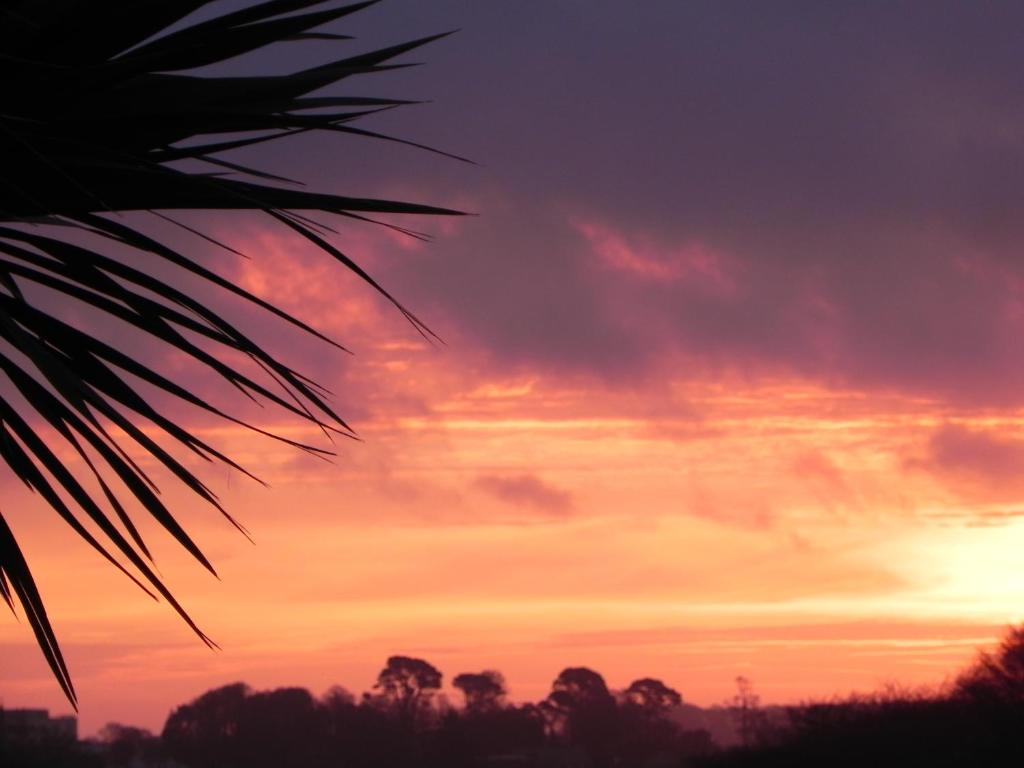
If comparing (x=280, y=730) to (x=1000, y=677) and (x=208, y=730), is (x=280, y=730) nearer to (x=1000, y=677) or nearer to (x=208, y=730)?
(x=208, y=730)

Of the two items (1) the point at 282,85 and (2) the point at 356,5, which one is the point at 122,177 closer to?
(1) the point at 282,85

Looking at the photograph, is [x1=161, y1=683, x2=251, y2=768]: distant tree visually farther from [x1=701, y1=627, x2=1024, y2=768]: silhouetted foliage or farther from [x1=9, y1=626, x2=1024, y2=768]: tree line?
[x1=701, y1=627, x2=1024, y2=768]: silhouetted foliage

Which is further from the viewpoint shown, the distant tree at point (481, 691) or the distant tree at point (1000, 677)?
the distant tree at point (481, 691)

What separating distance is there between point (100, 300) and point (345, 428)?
2.49ft

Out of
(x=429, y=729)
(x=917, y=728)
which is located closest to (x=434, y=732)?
(x=429, y=729)

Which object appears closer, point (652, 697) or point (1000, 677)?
point (1000, 677)

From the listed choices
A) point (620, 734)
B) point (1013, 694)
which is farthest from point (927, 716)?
point (620, 734)

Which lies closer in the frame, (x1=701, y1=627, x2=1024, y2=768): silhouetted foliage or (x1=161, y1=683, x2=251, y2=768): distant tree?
(x1=701, y1=627, x2=1024, y2=768): silhouetted foliage

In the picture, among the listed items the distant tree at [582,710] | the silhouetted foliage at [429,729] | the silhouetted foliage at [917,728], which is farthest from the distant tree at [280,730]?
the silhouetted foliage at [917,728]

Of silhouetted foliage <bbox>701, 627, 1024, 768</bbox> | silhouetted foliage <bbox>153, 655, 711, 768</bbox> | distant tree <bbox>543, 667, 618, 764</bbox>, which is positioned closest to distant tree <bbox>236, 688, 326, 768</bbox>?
silhouetted foliage <bbox>153, 655, 711, 768</bbox>

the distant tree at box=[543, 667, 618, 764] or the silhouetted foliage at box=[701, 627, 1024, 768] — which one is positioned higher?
the distant tree at box=[543, 667, 618, 764]

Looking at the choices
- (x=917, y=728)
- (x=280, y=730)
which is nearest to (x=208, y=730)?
(x=280, y=730)

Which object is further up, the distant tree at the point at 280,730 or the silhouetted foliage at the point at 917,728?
the distant tree at the point at 280,730

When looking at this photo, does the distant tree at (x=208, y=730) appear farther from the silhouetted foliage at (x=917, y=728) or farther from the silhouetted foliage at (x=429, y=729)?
the silhouetted foliage at (x=917, y=728)
